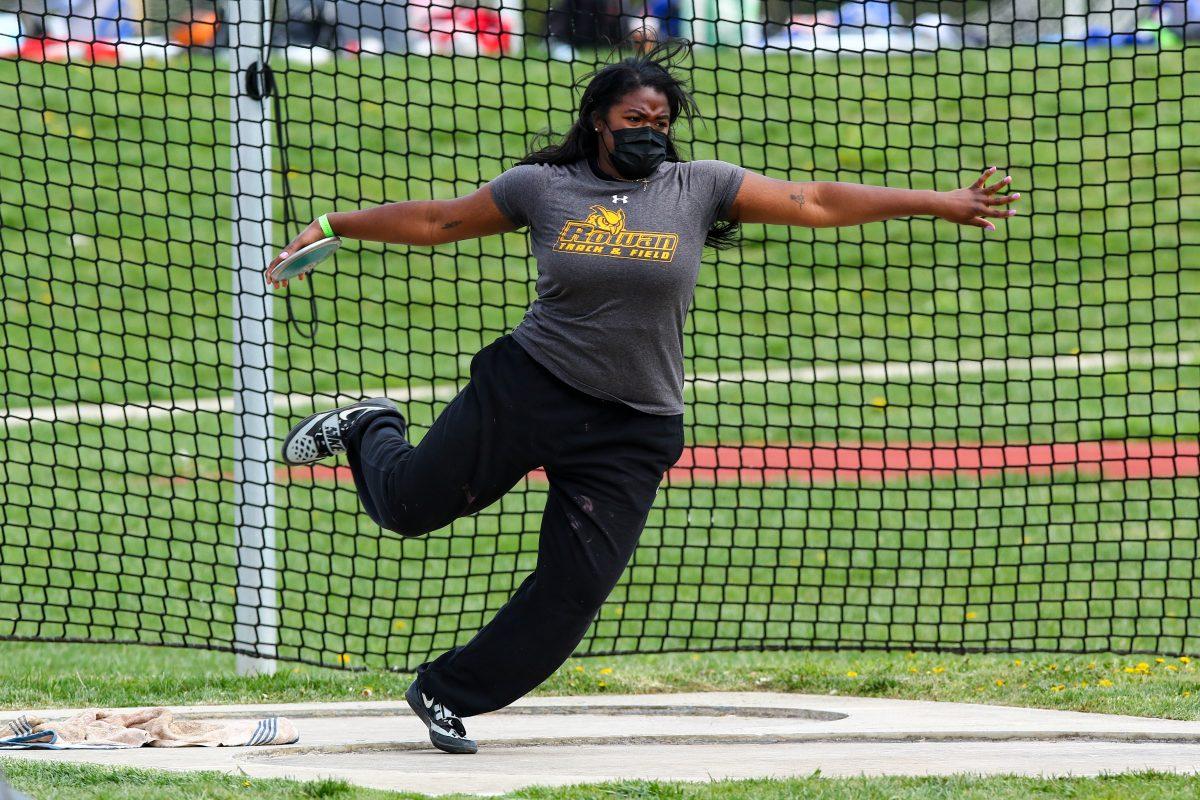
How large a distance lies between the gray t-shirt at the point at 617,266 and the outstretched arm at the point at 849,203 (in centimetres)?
7

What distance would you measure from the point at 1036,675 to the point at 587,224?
266cm

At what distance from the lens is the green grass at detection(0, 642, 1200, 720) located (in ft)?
18.0

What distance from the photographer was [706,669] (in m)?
6.32

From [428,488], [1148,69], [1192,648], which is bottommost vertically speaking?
[1192,648]

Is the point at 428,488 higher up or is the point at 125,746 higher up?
the point at 428,488

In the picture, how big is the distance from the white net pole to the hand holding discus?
1.55 metres

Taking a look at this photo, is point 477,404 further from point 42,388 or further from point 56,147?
point 56,147

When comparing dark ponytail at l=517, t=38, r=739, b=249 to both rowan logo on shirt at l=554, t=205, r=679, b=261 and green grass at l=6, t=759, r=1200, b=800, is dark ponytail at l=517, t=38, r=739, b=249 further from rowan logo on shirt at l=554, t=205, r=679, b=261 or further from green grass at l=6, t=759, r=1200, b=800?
green grass at l=6, t=759, r=1200, b=800

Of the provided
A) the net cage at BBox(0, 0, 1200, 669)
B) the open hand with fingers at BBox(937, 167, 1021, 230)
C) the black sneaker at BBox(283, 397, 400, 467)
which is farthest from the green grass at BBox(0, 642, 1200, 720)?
the open hand with fingers at BBox(937, 167, 1021, 230)

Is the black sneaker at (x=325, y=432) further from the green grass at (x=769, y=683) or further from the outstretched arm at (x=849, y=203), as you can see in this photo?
the outstretched arm at (x=849, y=203)

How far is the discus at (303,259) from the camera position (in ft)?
15.2

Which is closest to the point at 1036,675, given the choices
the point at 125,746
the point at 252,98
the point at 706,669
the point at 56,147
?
the point at 706,669

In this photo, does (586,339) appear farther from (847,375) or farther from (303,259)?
(847,375)

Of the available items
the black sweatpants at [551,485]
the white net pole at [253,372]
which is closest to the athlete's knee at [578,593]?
the black sweatpants at [551,485]
